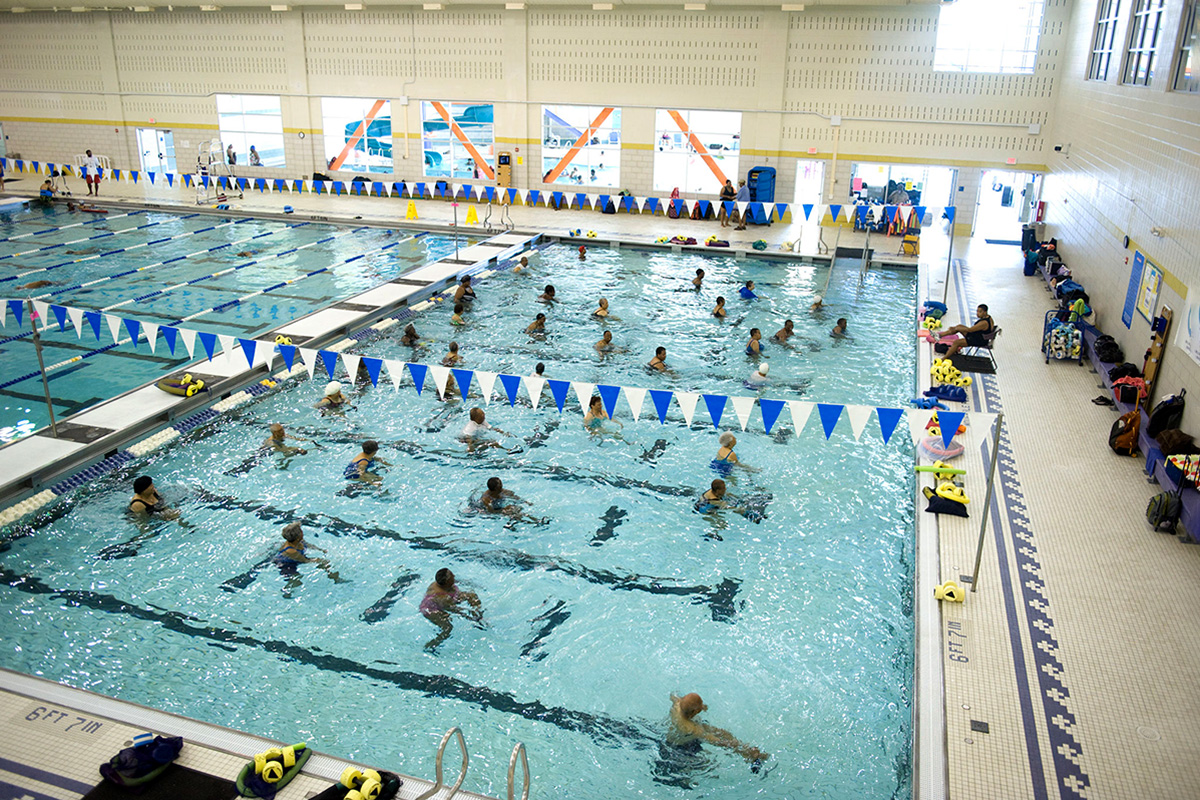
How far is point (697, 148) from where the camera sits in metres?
23.7

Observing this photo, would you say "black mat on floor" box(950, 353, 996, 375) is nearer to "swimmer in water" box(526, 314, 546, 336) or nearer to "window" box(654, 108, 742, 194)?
"swimmer in water" box(526, 314, 546, 336)

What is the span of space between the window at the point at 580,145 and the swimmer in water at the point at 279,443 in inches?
662

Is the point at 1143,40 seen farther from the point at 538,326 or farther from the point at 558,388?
the point at 558,388

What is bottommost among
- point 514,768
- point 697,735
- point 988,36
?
Answer: point 697,735

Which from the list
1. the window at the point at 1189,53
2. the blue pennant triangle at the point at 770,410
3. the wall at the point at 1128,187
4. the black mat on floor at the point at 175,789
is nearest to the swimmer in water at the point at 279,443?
the black mat on floor at the point at 175,789

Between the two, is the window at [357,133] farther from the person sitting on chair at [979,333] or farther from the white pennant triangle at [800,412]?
the white pennant triangle at [800,412]

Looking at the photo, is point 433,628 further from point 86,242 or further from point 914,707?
point 86,242

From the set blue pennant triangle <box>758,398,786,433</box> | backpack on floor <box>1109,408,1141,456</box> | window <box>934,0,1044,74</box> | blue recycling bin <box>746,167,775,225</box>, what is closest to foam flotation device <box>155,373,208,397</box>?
blue pennant triangle <box>758,398,786,433</box>

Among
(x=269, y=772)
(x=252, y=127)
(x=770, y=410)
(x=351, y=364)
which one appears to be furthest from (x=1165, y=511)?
(x=252, y=127)

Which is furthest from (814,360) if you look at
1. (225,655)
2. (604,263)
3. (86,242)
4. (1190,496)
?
(86,242)

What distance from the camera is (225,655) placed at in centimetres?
654

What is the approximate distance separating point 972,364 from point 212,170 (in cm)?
2536

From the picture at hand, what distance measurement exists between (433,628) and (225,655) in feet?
5.33

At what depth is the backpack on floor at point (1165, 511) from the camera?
7559 millimetres
